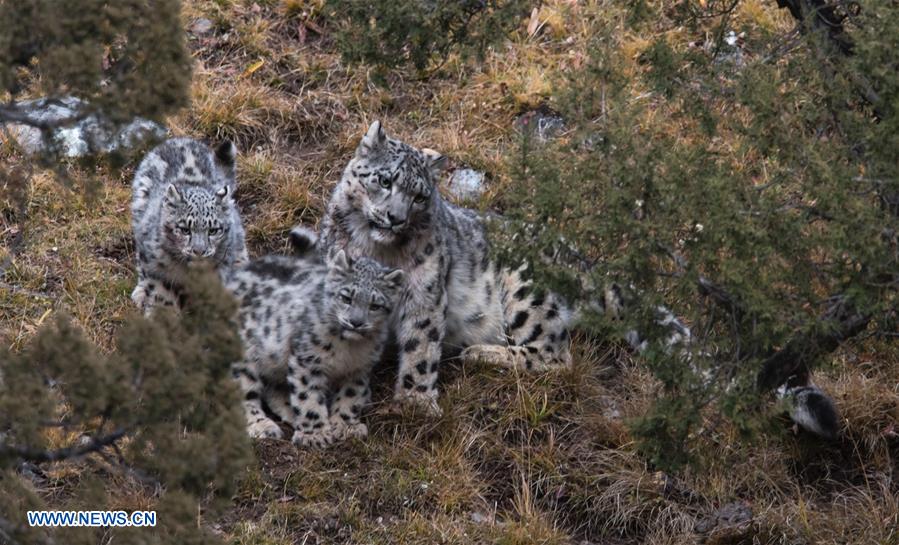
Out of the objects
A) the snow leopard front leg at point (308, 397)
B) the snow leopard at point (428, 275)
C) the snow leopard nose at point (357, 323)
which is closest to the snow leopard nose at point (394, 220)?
the snow leopard at point (428, 275)

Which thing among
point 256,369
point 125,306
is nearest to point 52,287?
point 125,306

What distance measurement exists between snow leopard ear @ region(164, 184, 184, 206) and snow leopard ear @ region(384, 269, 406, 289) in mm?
1640

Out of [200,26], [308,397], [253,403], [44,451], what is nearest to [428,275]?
[308,397]

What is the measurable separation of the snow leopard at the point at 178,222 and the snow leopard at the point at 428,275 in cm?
69

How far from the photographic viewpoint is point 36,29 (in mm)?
5270

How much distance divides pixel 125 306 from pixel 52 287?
0.66 meters

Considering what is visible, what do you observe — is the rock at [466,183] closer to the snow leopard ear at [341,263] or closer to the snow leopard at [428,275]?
the snow leopard at [428,275]

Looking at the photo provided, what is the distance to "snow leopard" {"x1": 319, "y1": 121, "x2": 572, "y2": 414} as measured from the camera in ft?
30.5

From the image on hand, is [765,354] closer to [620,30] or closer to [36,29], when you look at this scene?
[36,29]

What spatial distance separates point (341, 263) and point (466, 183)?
8.84 ft

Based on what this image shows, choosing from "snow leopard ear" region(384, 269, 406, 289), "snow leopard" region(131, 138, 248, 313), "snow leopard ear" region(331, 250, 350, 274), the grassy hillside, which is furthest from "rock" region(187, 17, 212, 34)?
"snow leopard ear" region(384, 269, 406, 289)

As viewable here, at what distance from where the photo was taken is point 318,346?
8.82 meters

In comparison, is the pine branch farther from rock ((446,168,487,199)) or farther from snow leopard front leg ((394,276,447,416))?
rock ((446,168,487,199))

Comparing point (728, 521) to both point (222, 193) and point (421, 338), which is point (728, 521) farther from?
point (222, 193)
